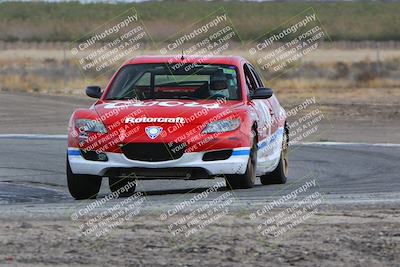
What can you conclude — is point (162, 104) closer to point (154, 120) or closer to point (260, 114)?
point (154, 120)

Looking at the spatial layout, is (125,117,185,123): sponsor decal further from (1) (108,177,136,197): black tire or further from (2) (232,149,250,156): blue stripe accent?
(1) (108,177,136,197): black tire

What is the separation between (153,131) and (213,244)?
3592 millimetres

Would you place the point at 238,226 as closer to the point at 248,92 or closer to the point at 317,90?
the point at 248,92

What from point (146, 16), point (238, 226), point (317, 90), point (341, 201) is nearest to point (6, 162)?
point (341, 201)

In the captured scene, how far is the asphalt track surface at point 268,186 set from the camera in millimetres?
12352

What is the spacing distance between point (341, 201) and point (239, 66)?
3.01m

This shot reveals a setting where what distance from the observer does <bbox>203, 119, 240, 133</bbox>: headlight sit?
40.0 feet

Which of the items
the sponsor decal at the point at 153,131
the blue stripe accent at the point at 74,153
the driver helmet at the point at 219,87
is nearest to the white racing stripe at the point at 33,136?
the driver helmet at the point at 219,87

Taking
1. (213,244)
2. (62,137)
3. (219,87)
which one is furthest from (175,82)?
(62,137)

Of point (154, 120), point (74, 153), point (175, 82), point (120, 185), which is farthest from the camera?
point (120, 185)

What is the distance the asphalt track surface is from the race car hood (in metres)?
0.77

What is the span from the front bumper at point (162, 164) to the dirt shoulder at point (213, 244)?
2217 millimetres

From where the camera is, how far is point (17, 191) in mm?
13602

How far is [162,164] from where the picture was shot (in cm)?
1196
